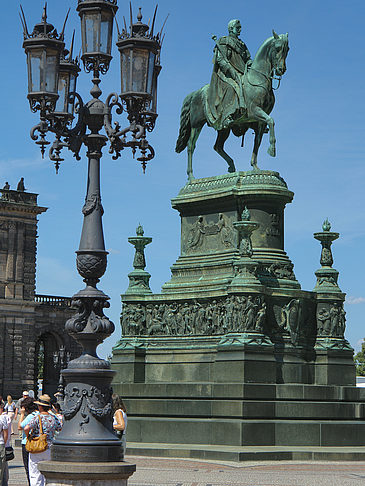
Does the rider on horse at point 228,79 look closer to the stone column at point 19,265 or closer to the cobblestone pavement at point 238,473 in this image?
the cobblestone pavement at point 238,473

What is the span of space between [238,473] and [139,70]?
9.58 m

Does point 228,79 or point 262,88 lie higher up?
point 228,79

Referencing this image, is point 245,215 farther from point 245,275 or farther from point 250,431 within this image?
point 250,431

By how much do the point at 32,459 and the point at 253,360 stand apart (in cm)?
1095

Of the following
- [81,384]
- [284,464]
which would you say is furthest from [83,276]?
[284,464]

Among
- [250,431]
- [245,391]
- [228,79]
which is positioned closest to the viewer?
[250,431]

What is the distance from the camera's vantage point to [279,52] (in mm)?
29125

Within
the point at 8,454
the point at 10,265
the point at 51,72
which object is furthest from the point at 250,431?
the point at 10,265

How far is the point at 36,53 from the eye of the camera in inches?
599

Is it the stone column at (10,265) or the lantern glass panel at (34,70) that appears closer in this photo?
the lantern glass panel at (34,70)

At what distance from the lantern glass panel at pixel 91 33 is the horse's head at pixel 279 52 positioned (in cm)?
1462

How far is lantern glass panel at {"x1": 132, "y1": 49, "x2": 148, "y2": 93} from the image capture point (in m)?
15.0

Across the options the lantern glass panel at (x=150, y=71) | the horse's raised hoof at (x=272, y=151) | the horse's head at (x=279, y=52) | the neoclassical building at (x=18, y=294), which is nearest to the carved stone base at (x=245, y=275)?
the horse's raised hoof at (x=272, y=151)

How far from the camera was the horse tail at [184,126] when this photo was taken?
31516 millimetres
